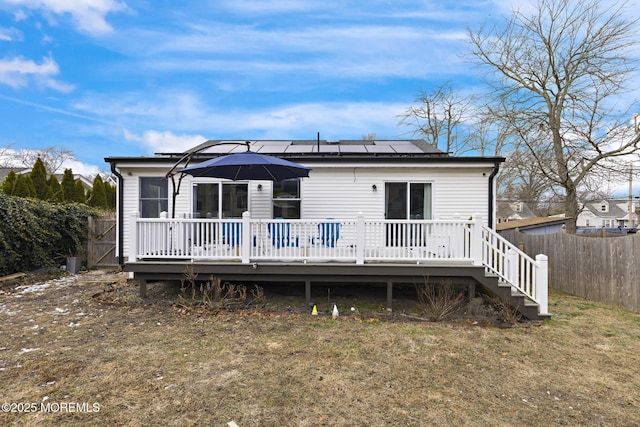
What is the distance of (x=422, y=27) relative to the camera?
11.0m

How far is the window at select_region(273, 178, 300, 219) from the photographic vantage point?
8.18 meters

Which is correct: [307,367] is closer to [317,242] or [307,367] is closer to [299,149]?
[317,242]

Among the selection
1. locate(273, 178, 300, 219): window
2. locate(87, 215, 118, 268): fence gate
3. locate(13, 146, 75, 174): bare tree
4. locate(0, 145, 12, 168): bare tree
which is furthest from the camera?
locate(13, 146, 75, 174): bare tree

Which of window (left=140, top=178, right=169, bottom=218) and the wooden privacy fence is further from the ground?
window (left=140, top=178, right=169, bottom=218)

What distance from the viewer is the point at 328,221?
19.1 ft

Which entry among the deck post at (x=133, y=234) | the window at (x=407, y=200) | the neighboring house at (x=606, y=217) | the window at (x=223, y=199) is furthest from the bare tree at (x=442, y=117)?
the neighboring house at (x=606, y=217)

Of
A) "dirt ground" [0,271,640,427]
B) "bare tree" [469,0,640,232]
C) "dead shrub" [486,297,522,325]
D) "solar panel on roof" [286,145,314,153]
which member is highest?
"bare tree" [469,0,640,232]

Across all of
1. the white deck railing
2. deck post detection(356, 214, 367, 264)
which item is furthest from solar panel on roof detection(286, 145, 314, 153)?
deck post detection(356, 214, 367, 264)

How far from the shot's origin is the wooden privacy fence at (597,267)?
20.0 ft

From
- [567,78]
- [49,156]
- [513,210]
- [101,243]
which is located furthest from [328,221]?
[513,210]

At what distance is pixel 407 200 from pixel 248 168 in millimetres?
3992

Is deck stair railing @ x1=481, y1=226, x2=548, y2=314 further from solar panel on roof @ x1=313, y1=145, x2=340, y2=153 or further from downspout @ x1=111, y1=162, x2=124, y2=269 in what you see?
downspout @ x1=111, y1=162, x2=124, y2=269

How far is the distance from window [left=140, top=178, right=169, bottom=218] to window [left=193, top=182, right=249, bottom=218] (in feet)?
2.83

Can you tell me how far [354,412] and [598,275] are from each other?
695cm
